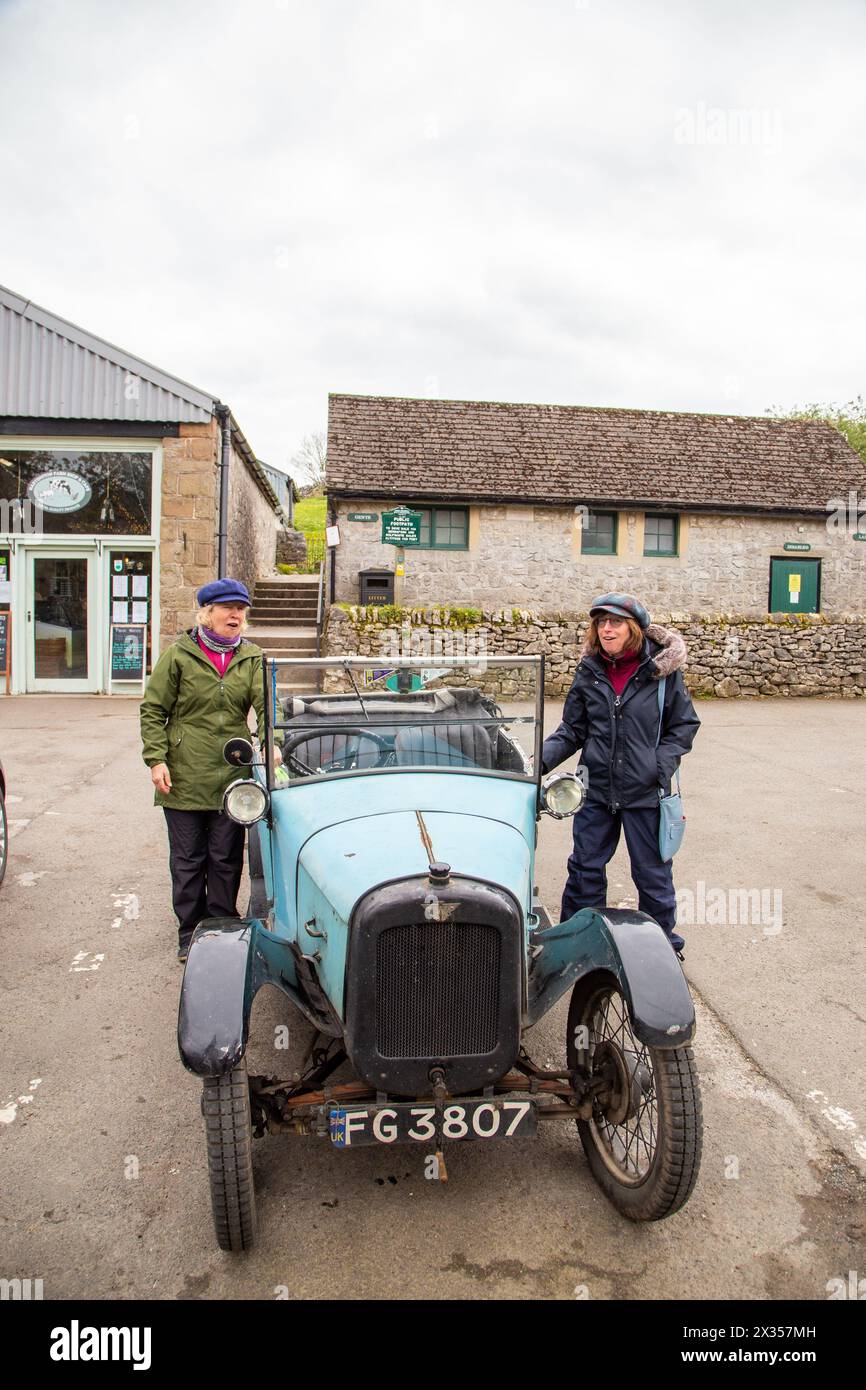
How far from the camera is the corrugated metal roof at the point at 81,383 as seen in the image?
44.7ft

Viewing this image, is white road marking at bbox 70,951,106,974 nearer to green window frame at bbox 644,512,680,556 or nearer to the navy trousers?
the navy trousers

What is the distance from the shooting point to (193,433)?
13867 millimetres

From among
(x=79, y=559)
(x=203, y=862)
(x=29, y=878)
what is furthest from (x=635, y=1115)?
(x=79, y=559)

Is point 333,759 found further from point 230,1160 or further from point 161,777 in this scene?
point 230,1160

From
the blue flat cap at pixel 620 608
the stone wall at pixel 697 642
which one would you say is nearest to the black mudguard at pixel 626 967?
the blue flat cap at pixel 620 608

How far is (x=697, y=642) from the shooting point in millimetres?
15914

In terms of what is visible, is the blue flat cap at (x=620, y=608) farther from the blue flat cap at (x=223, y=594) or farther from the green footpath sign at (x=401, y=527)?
the green footpath sign at (x=401, y=527)

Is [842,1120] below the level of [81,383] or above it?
below

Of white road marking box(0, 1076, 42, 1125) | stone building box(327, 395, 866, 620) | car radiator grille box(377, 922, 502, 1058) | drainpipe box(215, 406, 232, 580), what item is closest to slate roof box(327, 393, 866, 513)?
stone building box(327, 395, 866, 620)

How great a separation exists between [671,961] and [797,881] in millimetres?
3716

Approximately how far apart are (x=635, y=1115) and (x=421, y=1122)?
751 mm

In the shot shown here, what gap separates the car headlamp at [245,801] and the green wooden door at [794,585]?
60.6ft

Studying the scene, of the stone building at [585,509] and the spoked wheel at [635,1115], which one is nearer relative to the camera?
the spoked wheel at [635,1115]
